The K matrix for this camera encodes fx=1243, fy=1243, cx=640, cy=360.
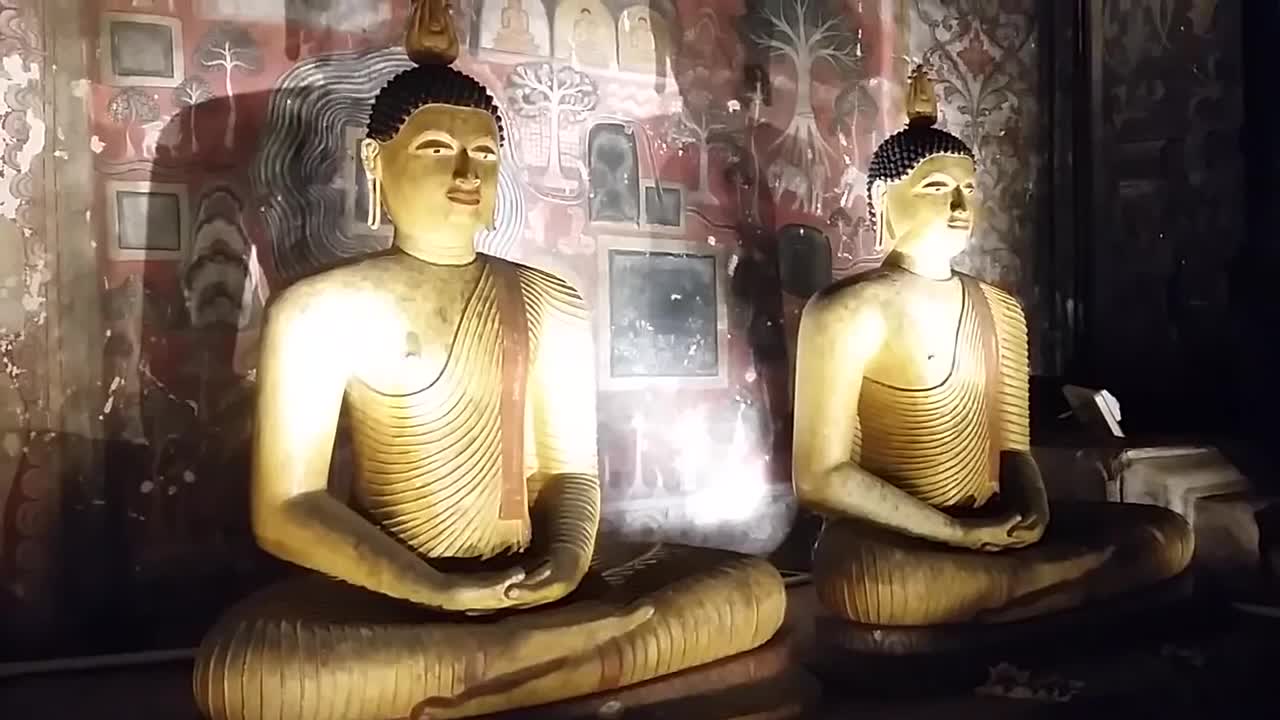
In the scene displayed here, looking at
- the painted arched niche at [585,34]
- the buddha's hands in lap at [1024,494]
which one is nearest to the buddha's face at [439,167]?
the painted arched niche at [585,34]

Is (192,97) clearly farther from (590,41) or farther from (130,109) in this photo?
(590,41)

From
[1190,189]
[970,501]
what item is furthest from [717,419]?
[1190,189]

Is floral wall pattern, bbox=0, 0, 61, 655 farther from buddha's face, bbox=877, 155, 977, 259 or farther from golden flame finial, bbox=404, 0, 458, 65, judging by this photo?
buddha's face, bbox=877, 155, 977, 259

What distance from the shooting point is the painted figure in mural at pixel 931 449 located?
2844 millimetres

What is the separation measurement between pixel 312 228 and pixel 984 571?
1839mm

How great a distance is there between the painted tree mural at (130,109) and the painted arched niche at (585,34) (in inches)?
44.6

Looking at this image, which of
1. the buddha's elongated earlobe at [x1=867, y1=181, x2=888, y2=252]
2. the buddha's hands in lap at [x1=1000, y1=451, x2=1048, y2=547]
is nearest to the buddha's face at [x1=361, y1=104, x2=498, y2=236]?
the buddha's elongated earlobe at [x1=867, y1=181, x2=888, y2=252]

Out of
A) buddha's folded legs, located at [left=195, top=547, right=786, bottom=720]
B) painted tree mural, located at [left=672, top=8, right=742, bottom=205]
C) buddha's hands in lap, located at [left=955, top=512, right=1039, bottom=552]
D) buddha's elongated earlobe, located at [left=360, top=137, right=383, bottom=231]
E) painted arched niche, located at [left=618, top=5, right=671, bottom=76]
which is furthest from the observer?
painted tree mural, located at [left=672, top=8, right=742, bottom=205]

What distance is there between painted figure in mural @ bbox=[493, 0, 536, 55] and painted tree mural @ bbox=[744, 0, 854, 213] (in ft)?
2.54

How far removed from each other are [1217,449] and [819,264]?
1334mm

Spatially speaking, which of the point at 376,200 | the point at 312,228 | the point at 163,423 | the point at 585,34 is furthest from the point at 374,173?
the point at 585,34

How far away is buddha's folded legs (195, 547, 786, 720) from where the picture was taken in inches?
81.6

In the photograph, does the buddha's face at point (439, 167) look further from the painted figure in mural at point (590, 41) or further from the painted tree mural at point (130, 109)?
the painted figure in mural at point (590, 41)

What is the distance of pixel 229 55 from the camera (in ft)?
10.0
